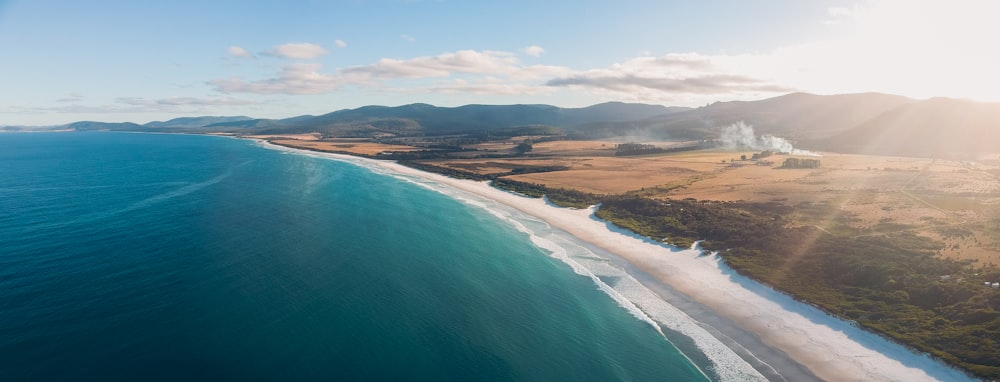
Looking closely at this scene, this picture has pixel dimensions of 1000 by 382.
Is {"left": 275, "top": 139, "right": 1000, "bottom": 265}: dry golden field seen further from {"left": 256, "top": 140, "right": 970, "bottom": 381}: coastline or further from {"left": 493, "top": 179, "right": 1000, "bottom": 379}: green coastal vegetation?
{"left": 256, "top": 140, "right": 970, "bottom": 381}: coastline

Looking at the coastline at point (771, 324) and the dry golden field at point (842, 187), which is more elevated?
the dry golden field at point (842, 187)

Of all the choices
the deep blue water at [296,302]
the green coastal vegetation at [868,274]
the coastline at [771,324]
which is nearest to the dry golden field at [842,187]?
the green coastal vegetation at [868,274]

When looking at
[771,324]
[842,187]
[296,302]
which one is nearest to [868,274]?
[771,324]

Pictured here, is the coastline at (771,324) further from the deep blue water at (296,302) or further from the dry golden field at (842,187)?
the dry golden field at (842,187)

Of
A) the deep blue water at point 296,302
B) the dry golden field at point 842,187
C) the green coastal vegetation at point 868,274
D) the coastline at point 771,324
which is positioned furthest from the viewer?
the dry golden field at point 842,187

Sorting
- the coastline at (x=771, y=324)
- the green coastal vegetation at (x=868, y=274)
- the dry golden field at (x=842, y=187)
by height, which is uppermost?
the dry golden field at (x=842, y=187)

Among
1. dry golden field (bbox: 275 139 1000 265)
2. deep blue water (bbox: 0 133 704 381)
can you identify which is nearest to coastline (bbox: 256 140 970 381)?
deep blue water (bbox: 0 133 704 381)

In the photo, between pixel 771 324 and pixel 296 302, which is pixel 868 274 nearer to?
pixel 771 324
